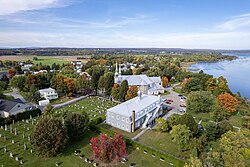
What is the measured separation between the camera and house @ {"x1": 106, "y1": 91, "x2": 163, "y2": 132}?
32803 mm

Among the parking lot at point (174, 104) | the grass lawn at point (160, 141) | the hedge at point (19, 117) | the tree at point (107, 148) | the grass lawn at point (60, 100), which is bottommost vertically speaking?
the grass lawn at point (160, 141)

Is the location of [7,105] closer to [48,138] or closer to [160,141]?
[48,138]

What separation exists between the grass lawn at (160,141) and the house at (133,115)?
286 cm

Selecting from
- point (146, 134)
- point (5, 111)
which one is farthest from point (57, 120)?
point (5, 111)

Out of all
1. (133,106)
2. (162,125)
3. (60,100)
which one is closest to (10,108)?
(60,100)

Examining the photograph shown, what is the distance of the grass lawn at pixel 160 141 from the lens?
2686cm

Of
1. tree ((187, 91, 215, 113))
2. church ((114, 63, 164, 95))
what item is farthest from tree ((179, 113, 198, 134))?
church ((114, 63, 164, 95))

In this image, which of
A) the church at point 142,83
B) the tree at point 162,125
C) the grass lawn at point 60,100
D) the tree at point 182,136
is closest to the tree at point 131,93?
the church at point 142,83

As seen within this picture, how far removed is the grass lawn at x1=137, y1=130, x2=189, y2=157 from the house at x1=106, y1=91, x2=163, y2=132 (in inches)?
113

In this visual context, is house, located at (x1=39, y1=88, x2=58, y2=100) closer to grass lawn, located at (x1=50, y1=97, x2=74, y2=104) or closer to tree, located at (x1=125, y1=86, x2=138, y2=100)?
grass lawn, located at (x1=50, y1=97, x2=74, y2=104)

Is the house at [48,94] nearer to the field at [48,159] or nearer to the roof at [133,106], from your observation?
the field at [48,159]

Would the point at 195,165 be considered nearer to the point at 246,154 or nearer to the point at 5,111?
the point at 246,154

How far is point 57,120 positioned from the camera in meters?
25.1

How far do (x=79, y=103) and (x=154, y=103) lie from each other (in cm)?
2119
